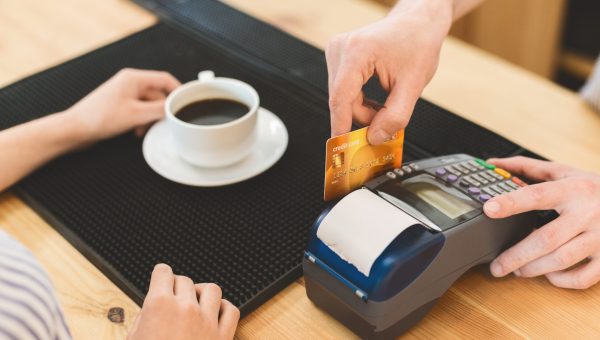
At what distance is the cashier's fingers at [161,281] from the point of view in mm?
720

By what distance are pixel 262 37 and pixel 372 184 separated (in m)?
0.66

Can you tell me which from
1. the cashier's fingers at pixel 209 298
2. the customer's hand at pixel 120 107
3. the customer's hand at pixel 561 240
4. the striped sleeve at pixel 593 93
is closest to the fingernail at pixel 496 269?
the customer's hand at pixel 561 240

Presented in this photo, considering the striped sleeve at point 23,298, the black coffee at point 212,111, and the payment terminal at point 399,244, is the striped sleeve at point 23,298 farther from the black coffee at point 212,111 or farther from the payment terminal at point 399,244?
the black coffee at point 212,111

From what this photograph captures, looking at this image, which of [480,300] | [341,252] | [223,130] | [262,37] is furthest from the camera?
[262,37]

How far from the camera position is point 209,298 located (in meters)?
0.72

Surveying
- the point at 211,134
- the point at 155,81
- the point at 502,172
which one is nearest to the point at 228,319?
the point at 211,134

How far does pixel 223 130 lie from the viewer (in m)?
0.90

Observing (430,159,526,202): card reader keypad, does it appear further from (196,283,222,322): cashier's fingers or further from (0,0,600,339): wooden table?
(196,283,222,322): cashier's fingers

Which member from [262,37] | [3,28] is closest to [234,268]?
[262,37]

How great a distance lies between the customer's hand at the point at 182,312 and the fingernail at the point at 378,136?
257mm

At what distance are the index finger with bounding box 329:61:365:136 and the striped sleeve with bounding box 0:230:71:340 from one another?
42 centimetres

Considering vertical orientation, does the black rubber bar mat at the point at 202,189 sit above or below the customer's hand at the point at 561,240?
below

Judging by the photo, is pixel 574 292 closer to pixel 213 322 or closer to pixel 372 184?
pixel 372 184

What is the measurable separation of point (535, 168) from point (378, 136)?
0.26 m
